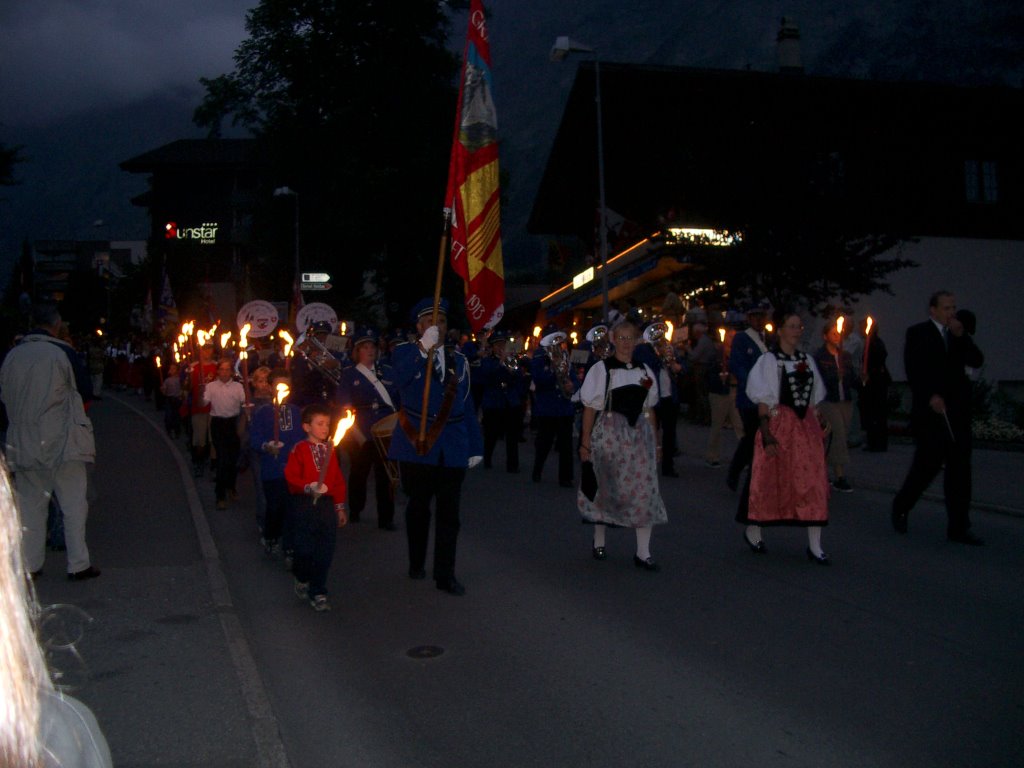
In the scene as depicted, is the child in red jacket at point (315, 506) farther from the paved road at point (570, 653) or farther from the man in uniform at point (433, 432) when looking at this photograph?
the man in uniform at point (433, 432)

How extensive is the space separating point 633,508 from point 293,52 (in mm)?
36553

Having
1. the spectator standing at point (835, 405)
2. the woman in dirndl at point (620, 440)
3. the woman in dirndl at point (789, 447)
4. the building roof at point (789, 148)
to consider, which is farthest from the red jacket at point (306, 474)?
the building roof at point (789, 148)

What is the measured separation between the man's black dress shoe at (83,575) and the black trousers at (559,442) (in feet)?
21.5

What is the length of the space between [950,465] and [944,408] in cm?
47

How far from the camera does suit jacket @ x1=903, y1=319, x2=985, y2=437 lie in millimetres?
9250

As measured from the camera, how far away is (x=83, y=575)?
7.92 meters

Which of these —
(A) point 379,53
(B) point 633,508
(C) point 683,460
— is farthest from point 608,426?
(A) point 379,53

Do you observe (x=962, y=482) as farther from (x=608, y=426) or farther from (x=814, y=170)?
(x=814, y=170)

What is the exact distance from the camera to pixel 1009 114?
101 feet

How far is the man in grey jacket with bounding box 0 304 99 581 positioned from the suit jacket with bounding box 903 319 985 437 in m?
6.52

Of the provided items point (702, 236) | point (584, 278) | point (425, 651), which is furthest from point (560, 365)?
point (584, 278)

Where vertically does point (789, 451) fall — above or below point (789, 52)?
below

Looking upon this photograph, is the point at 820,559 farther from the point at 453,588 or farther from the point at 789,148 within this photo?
the point at 789,148

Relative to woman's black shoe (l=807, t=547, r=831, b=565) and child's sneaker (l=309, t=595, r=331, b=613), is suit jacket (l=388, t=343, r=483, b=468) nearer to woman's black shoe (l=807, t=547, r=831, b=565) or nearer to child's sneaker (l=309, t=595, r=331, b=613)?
child's sneaker (l=309, t=595, r=331, b=613)
